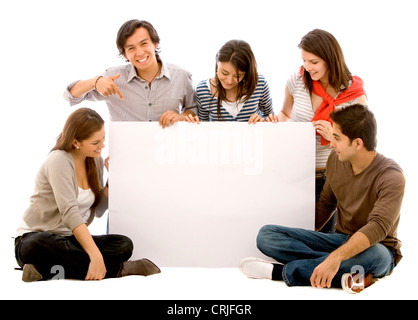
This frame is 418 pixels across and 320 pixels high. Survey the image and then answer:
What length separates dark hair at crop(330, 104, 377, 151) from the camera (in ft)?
7.13

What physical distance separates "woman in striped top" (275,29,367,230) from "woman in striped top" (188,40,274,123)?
0.17 m

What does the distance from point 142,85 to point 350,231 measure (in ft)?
4.28

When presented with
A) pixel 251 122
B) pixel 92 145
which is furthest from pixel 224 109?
pixel 92 145

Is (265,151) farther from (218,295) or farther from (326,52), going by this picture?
(218,295)

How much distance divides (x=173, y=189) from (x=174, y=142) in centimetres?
24

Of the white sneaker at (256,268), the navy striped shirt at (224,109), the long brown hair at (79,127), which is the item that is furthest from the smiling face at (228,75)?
the white sneaker at (256,268)

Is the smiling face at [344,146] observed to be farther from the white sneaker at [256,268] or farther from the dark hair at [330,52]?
the white sneaker at [256,268]

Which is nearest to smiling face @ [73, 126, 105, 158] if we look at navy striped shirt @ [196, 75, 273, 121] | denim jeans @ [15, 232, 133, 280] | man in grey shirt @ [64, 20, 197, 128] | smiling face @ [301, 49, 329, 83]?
man in grey shirt @ [64, 20, 197, 128]

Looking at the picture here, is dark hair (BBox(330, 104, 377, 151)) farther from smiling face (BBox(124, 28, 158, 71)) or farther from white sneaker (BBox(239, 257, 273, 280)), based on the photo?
smiling face (BBox(124, 28, 158, 71))

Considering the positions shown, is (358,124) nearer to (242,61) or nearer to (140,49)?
(242,61)

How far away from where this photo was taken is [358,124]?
217cm

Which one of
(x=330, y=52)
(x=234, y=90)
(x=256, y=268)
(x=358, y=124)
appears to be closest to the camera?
(x=358, y=124)

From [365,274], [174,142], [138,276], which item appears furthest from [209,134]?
[365,274]

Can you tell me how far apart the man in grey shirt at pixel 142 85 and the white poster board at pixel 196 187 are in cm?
19
